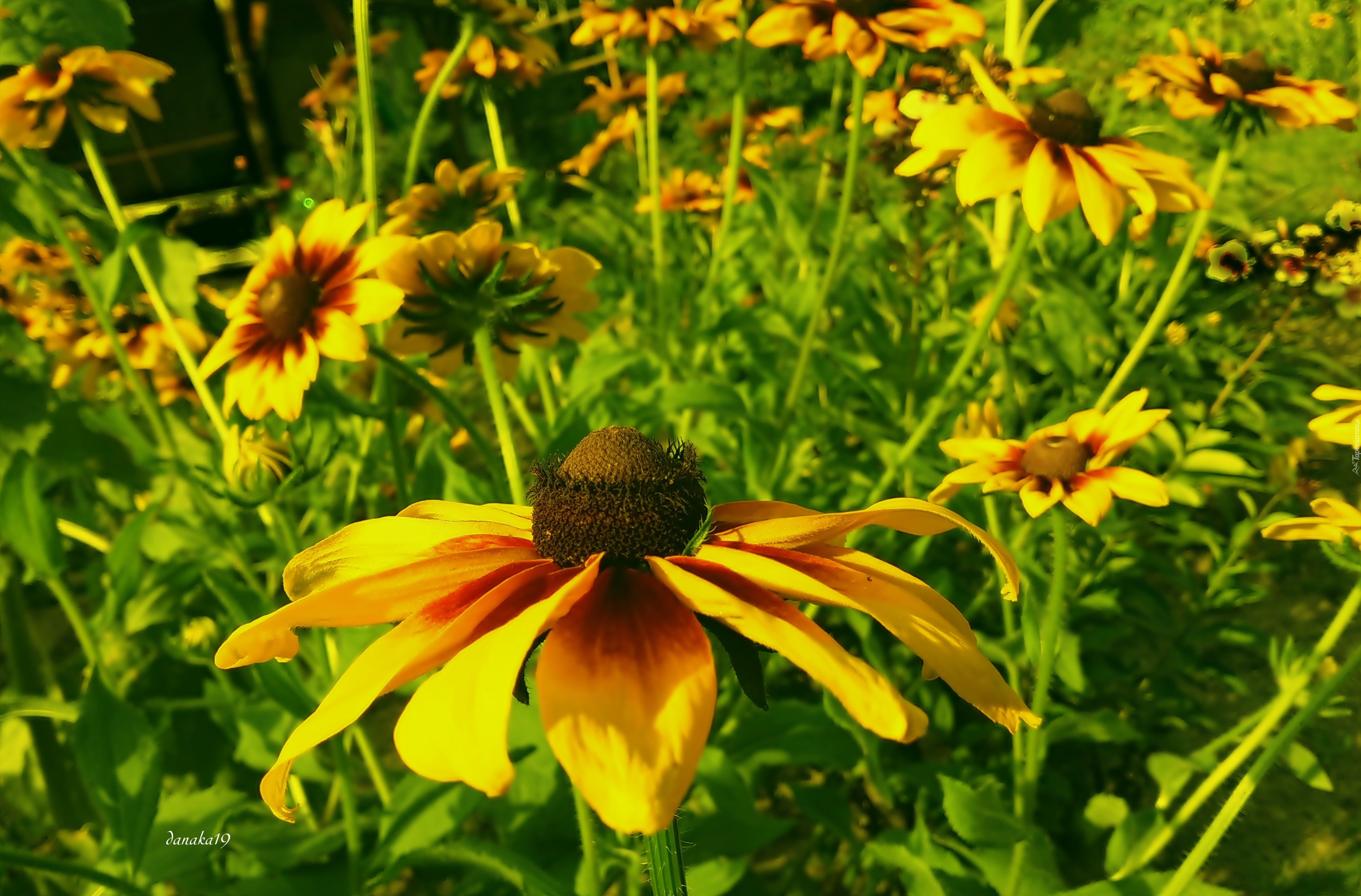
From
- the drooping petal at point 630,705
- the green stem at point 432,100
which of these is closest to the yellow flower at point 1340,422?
the drooping petal at point 630,705

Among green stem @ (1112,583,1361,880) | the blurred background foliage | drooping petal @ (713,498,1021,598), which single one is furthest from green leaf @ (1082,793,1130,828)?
drooping petal @ (713,498,1021,598)

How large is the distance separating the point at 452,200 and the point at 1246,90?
1334 millimetres

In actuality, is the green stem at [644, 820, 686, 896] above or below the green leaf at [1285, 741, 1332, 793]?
above

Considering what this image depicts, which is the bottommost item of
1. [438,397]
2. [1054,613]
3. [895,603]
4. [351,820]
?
[351,820]

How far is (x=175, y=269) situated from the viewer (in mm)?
1354

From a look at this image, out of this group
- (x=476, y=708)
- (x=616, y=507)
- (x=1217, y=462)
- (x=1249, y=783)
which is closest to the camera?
(x=476, y=708)

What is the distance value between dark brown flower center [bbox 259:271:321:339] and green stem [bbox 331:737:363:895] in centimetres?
51

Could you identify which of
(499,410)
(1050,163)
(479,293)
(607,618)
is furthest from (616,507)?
(1050,163)

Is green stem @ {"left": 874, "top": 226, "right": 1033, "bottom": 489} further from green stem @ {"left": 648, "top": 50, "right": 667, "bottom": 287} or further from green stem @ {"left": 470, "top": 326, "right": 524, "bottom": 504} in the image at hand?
green stem @ {"left": 648, "top": 50, "right": 667, "bottom": 287}

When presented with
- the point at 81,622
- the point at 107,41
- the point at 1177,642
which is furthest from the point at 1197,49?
the point at 81,622

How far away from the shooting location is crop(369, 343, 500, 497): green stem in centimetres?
97

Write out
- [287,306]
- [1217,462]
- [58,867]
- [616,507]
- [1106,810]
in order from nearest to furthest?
1. [616,507]
2. [58,867]
3. [287,306]
4. [1106,810]
5. [1217,462]

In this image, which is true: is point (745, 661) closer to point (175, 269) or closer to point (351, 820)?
point (351, 820)

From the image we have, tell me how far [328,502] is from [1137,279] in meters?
1.88
